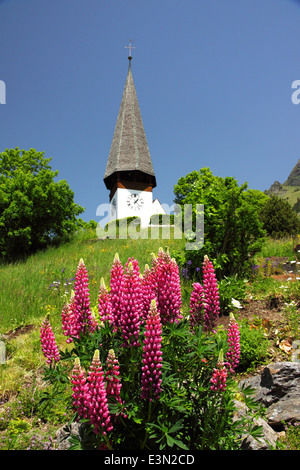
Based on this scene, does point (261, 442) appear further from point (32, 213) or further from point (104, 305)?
point (32, 213)

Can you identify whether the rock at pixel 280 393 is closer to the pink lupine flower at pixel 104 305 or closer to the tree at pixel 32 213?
the pink lupine flower at pixel 104 305

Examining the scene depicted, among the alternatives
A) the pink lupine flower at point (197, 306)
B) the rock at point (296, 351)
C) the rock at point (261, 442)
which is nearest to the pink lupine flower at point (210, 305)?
the pink lupine flower at point (197, 306)

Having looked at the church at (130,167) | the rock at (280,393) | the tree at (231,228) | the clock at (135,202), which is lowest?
the rock at (280,393)

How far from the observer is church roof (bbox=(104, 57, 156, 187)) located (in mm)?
39688

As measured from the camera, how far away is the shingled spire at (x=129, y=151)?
3975 cm

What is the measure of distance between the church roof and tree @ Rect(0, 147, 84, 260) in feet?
63.4

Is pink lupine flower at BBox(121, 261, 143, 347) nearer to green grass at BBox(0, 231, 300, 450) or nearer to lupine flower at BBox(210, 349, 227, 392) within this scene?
lupine flower at BBox(210, 349, 227, 392)

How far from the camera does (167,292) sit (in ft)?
8.04

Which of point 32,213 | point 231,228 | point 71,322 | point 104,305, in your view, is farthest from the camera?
point 32,213

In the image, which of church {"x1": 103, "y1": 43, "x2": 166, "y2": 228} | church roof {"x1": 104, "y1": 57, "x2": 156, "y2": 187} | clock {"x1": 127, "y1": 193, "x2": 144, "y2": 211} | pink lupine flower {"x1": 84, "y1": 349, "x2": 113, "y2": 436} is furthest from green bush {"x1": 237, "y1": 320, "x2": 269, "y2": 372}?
clock {"x1": 127, "y1": 193, "x2": 144, "y2": 211}

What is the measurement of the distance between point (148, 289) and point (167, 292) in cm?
16

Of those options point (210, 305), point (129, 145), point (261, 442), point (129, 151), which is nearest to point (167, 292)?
point (210, 305)

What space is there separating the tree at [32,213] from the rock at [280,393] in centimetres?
1730
